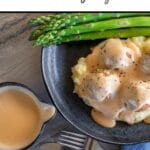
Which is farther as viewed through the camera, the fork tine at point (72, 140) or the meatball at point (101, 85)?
the fork tine at point (72, 140)

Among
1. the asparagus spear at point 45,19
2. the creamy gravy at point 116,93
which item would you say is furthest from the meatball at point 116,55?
the asparagus spear at point 45,19

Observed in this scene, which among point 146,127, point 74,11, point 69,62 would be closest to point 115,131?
point 146,127

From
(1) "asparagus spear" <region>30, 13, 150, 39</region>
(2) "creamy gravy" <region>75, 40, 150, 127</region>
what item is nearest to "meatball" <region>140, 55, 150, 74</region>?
(2) "creamy gravy" <region>75, 40, 150, 127</region>

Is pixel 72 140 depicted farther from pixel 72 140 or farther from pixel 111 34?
pixel 111 34

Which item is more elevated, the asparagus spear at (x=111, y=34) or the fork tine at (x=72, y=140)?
the asparagus spear at (x=111, y=34)

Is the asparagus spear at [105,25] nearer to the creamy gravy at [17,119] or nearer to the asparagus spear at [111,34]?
the asparagus spear at [111,34]

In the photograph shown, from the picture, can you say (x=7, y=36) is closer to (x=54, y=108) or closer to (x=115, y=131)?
(x=54, y=108)

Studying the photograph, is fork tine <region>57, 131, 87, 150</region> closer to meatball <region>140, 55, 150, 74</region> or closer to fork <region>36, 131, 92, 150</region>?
fork <region>36, 131, 92, 150</region>
